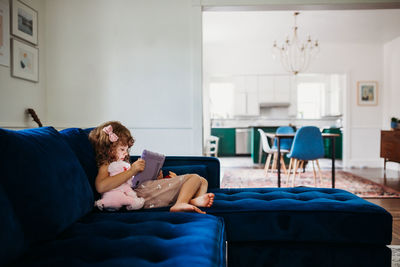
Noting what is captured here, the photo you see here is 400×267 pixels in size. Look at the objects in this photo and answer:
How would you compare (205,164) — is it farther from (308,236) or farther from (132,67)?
(132,67)

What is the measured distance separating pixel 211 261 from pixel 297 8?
3.20m

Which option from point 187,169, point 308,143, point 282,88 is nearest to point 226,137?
point 282,88

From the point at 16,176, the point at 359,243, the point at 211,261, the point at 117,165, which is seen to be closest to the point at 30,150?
the point at 16,176

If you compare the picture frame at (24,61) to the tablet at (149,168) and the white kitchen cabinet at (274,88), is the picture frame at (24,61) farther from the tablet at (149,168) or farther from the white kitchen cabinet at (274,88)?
the white kitchen cabinet at (274,88)

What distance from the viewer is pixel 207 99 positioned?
311 inches

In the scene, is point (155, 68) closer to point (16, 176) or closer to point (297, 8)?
point (297, 8)

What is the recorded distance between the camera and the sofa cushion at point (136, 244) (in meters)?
0.93

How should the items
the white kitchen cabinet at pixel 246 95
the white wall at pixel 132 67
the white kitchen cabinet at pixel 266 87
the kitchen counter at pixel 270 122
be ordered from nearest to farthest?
the white wall at pixel 132 67
the white kitchen cabinet at pixel 266 87
the white kitchen cabinet at pixel 246 95
the kitchen counter at pixel 270 122

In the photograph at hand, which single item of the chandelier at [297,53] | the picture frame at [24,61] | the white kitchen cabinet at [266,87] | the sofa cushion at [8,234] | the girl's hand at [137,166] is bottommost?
the sofa cushion at [8,234]

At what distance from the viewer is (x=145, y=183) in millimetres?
1738

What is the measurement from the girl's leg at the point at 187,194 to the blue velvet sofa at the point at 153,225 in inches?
3.9

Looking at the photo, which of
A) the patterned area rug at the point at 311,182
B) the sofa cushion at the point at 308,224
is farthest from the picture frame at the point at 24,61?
the patterned area rug at the point at 311,182

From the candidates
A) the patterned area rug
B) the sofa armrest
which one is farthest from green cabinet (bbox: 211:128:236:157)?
the sofa armrest

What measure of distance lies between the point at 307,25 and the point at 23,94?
15.5 feet
